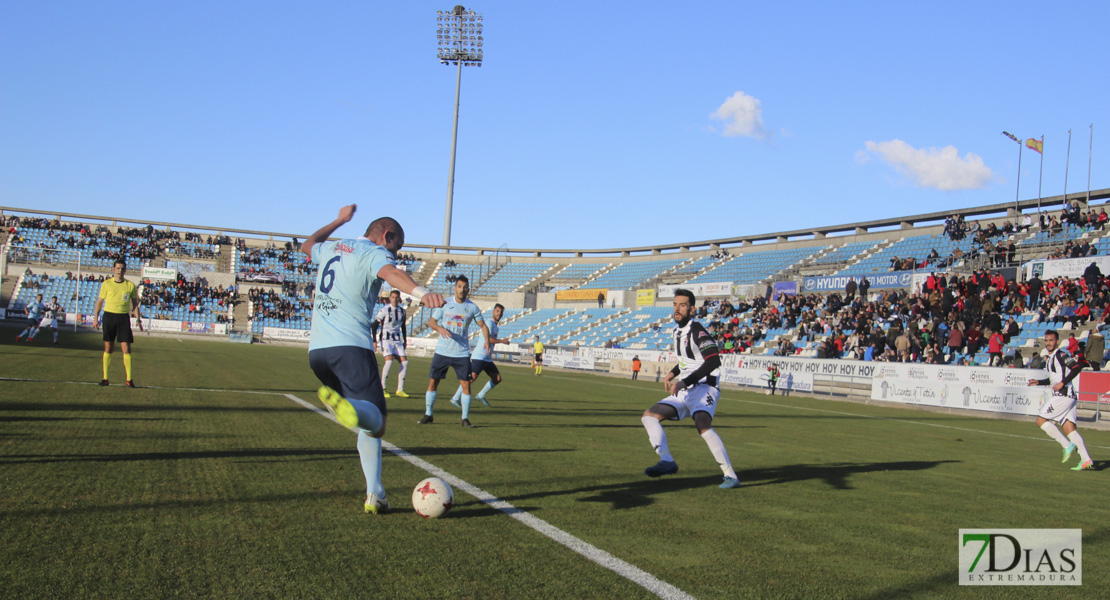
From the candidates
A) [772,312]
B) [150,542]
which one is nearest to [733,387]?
[772,312]

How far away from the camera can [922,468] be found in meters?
9.48

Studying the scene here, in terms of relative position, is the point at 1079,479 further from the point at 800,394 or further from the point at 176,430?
the point at 800,394

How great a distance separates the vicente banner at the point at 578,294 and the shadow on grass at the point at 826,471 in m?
49.7

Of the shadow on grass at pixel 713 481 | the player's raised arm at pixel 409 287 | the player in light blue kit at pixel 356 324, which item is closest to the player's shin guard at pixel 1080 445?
the shadow on grass at pixel 713 481

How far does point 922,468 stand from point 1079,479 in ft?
6.20

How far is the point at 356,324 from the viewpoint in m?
5.35

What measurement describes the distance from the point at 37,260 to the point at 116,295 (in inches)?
2360

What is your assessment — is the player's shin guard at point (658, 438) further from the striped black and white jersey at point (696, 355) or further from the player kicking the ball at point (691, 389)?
the striped black and white jersey at point (696, 355)

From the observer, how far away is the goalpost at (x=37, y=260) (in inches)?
2381

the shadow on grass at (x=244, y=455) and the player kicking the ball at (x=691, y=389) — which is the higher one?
the player kicking the ball at (x=691, y=389)

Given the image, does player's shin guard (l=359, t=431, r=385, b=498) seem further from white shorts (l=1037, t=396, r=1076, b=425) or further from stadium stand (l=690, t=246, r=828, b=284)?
stadium stand (l=690, t=246, r=828, b=284)

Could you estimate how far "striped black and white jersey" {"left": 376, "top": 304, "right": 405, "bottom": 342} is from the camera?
15.7 meters

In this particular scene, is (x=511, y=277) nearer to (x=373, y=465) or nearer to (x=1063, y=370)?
(x=1063, y=370)

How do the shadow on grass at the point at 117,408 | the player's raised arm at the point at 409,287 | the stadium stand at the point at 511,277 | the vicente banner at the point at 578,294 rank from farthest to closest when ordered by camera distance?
the stadium stand at the point at 511,277
the vicente banner at the point at 578,294
the shadow on grass at the point at 117,408
the player's raised arm at the point at 409,287
